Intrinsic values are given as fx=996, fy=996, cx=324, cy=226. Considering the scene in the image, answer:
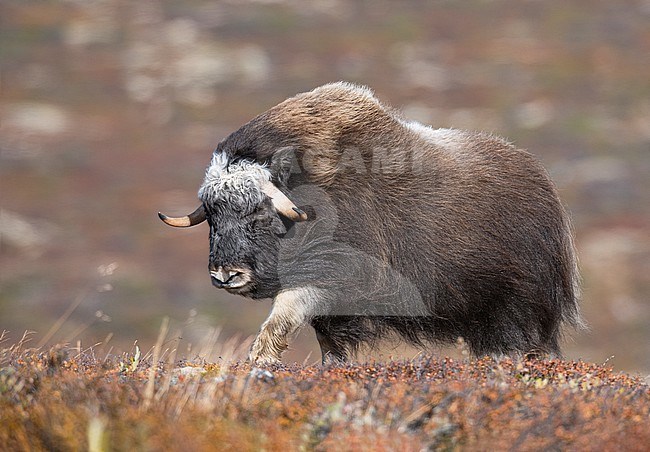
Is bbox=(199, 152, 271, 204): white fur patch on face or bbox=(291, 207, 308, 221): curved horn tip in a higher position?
bbox=(199, 152, 271, 204): white fur patch on face

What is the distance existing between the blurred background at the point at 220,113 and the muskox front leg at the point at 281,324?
11.1m

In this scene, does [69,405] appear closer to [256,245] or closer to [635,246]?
[256,245]

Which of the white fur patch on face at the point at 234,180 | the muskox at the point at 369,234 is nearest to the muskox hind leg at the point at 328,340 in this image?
the muskox at the point at 369,234

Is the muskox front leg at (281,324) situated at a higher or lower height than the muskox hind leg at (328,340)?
higher

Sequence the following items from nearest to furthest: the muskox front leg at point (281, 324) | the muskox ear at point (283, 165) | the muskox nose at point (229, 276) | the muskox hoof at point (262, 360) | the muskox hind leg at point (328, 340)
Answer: the muskox hoof at point (262, 360) < the muskox front leg at point (281, 324) < the muskox nose at point (229, 276) < the muskox ear at point (283, 165) < the muskox hind leg at point (328, 340)

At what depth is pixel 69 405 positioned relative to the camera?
3799 mm

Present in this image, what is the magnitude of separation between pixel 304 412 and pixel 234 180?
212cm

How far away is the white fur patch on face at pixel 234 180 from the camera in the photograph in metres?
5.62

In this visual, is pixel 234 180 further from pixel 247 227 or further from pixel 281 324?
pixel 281 324

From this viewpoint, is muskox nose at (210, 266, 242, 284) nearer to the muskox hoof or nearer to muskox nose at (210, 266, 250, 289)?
muskox nose at (210, 266, 250, 289)

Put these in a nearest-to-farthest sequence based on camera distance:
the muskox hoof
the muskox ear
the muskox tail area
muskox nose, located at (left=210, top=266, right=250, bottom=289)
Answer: the muskox hoof
muskox nose, located at (left=210, top=266, right=250, bottom=289)
the muskox ear
the muskox tail area

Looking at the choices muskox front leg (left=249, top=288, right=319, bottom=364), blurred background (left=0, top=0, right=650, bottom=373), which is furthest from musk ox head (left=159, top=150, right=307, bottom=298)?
blurred background (left=0, top=0, right=650, bottom=373)

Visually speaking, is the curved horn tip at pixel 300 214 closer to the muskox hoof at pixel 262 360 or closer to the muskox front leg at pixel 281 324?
the muskox front leg at pixel 281 324

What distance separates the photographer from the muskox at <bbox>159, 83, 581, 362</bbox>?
5.62 metres
